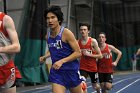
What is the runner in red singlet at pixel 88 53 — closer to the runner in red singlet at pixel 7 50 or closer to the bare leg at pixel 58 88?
the bare leg at pixel 58 88

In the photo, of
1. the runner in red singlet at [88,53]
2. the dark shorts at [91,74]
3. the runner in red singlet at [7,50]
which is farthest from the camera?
the dark shorts at [91,74]

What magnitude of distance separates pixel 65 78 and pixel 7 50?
5.79ft

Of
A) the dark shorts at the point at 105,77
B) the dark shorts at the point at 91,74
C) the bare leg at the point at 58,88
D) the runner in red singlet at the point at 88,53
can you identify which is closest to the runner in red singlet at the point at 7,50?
the bare leg at the point at 58,88

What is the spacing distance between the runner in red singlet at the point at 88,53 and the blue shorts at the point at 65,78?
11.4 feet

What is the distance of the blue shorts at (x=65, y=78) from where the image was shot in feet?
18.9

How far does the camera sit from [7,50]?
4.16 meters

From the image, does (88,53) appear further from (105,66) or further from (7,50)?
(7,50)

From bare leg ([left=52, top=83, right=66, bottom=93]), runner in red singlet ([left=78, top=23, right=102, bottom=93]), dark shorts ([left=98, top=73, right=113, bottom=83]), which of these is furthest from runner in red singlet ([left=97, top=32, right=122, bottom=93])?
bare leg ([left=52, top=83, right=66, bottom=93])

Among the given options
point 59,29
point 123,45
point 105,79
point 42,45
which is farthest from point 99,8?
point 59,29

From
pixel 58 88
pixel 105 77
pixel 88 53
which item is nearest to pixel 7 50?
pixel 58 88

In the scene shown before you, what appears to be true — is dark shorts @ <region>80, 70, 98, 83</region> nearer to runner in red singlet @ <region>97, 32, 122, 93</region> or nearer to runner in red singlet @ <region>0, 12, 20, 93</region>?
runner in red singlet @ <region>97, 32, 122, 93</region>

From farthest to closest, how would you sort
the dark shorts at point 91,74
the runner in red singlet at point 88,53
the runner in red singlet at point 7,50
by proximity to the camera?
1. the dark shorts at point 91,74
2. the runner in red singlet at point 88,53
3. the runner in red singlet at point 7,50

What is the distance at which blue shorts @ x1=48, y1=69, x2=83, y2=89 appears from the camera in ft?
18.9

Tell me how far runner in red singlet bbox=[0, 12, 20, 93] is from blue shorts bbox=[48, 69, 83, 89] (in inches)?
49.2
